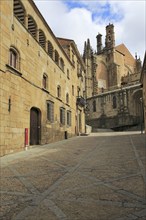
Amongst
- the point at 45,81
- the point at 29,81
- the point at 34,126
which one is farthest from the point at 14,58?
the point at 45,81

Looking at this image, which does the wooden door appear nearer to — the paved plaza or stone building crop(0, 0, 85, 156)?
stone building crop(0, 0, 85, 156)

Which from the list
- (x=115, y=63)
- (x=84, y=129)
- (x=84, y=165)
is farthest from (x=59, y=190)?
(x=115, y=63)

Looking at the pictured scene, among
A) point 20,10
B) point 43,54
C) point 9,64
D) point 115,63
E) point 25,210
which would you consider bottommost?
point 25,210

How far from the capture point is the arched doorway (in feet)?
46.2

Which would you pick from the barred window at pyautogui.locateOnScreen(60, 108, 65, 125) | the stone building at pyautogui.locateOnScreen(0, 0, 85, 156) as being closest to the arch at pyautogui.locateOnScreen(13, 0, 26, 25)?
the stone building at pyautogui.locateOnScreen(0, 0, 85, 156)

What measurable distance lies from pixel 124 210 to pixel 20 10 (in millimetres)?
12264

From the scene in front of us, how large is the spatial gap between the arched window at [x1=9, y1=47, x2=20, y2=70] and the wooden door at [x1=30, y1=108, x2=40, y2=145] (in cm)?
317

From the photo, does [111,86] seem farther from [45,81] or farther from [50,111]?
[45,81]

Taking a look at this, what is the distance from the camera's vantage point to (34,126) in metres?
14.4

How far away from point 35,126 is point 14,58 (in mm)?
4631

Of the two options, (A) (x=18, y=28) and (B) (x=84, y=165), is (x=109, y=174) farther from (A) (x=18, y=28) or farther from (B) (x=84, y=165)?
(A) (x=18, y=28)

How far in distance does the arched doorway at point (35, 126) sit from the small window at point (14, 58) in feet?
10.2

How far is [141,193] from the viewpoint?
4.44m

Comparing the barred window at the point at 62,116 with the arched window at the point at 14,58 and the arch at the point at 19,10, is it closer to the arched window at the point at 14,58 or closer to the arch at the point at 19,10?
the arched window at the point at 14,58
